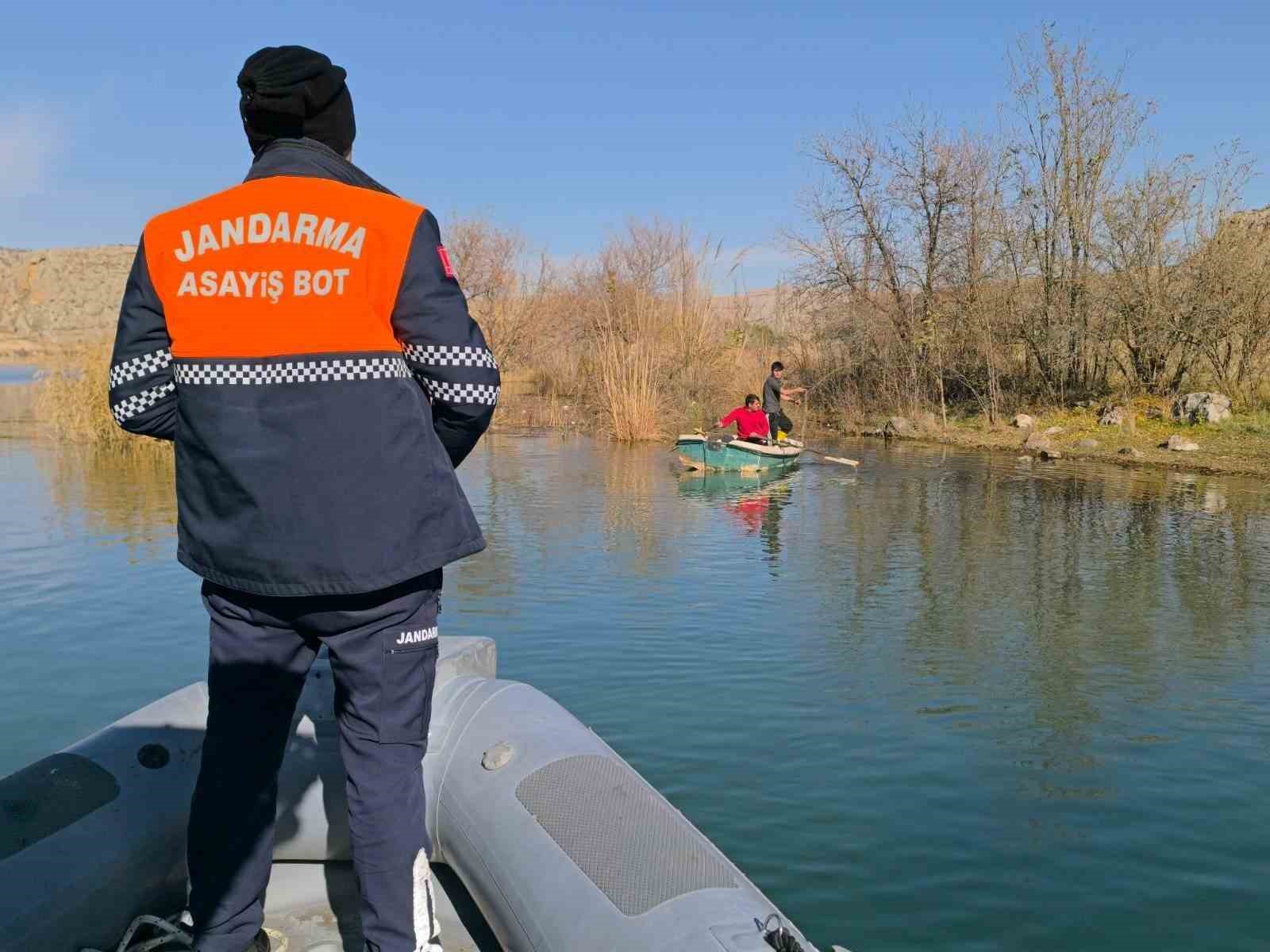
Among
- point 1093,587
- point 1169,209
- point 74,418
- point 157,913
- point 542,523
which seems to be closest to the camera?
point 157,913

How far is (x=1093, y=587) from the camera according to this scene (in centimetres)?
861

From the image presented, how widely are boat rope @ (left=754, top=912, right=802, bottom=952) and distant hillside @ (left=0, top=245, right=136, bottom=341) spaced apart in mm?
86446

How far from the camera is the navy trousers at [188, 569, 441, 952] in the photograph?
7.72ft

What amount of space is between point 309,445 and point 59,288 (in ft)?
349

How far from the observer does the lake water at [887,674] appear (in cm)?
403

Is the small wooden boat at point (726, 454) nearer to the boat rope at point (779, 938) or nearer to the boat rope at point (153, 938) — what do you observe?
the boat rope at point (153, 938)

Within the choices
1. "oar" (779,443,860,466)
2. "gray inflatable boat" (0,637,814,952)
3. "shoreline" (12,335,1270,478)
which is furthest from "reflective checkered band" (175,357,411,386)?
"shoreline" (12,335,1270,478)

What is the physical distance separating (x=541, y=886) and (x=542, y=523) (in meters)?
9.06

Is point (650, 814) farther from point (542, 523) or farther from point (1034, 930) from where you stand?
point (542, 523)

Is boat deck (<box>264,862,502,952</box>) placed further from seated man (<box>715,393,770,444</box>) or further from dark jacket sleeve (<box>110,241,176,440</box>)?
seated man (<box>715,393,770,444</box>)

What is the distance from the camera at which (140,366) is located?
2430 mm

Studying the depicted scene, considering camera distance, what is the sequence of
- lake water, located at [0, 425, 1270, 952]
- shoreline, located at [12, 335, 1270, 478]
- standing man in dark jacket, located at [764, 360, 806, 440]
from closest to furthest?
lake water, located at [0, 425, 1270, 952], shoreline, located at [12, 335, 1270, 478], standing man in dark jacket, located at [764, 360, 806, 440]

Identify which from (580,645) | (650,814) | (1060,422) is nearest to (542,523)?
(580,645)

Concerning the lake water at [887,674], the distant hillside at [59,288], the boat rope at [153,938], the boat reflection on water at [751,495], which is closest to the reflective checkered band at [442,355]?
the boat rope at [153,938]
